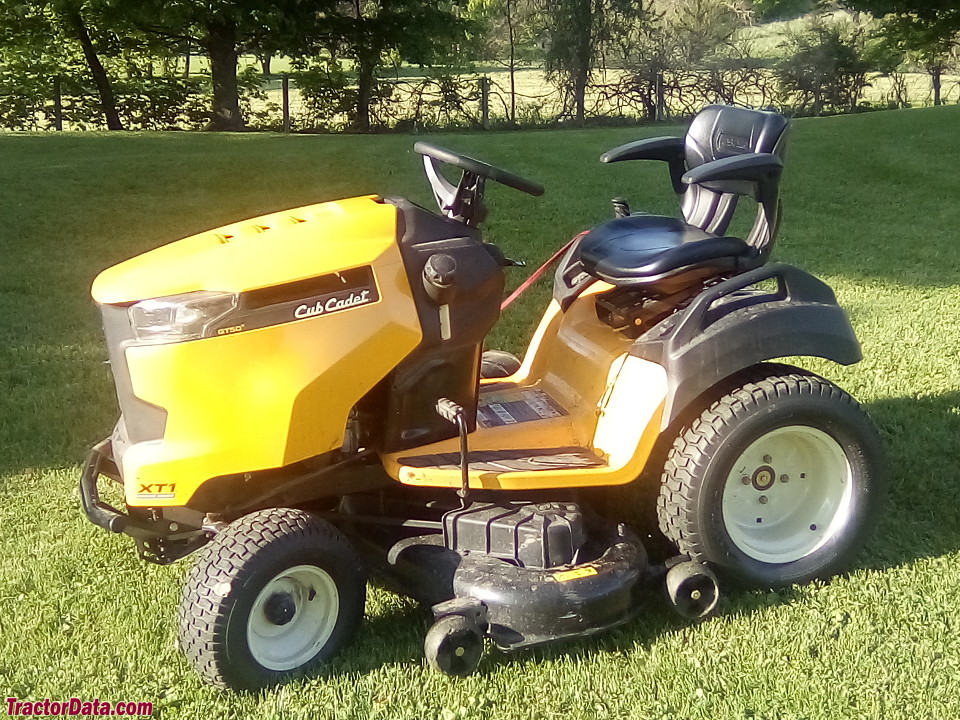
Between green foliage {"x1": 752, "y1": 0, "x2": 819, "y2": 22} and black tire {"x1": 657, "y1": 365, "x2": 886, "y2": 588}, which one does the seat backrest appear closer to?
black tire {"x1": 657, "y1": 365, "x2": 886, "y2": 588}

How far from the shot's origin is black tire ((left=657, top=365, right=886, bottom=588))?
104 inches

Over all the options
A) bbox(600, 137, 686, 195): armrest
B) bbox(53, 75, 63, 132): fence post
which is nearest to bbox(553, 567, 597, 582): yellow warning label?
bbox(600, 137, 686, 195): armrest

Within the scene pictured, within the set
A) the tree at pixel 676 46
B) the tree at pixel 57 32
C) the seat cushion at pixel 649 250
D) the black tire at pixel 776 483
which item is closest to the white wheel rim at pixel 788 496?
the black tire at pixel 776 483

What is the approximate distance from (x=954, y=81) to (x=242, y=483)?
22.2 m

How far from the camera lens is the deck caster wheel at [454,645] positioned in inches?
94.0

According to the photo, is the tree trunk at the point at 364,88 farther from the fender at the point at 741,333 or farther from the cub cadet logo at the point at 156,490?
the cub cadet logo at the point at 156,490

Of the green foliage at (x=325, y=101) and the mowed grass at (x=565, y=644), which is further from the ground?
the green foliage at (x=325, y=101)

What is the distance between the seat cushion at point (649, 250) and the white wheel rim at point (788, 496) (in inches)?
21.7

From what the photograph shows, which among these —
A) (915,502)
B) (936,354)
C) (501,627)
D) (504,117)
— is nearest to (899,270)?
(936,354)

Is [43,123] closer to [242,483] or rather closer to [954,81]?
[242,483]

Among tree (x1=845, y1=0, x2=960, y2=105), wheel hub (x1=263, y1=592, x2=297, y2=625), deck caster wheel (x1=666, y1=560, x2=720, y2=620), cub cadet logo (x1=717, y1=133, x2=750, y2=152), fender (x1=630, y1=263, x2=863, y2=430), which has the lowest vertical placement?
deck caster wheel (x1=666, y1=560, x2=720, y2=620)

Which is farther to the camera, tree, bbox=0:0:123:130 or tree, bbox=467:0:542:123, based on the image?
tree, bbox=467:0:542:123

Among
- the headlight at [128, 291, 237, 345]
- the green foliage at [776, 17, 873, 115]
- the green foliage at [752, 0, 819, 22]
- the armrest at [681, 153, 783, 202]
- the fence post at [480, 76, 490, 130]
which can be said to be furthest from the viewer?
the green foliage at [752, 0, 819, 22]

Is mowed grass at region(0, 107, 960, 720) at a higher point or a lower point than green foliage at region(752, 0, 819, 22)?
lower
